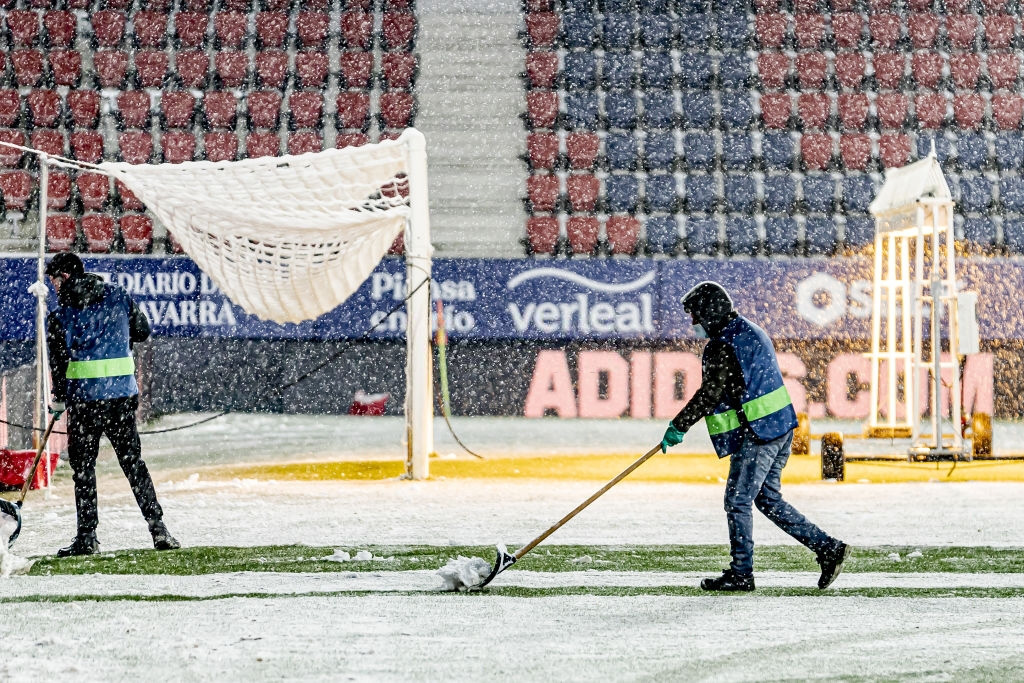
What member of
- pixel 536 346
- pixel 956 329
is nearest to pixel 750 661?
pixel 956 329

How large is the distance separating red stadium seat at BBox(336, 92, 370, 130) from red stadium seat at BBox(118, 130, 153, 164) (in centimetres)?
282

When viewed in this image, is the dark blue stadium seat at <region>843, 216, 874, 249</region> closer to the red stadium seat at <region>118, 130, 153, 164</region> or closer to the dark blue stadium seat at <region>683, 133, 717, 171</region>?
the dark blue stadium seat at <region>683, 133, 717, 171</region>

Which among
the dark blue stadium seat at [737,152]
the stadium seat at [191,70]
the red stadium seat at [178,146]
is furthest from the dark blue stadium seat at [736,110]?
the red stadium seat at [178,146]

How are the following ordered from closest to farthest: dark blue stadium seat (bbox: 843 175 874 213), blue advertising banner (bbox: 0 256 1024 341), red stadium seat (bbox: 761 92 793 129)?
blue advertising banner (bbox: 0 256 1024 341) < dark blue stadium seat (bbox: 843 175 874 213) < red stadium seat (bbox: 761 92 793 129)

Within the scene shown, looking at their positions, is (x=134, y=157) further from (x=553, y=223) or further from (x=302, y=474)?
(x=302, y=474)

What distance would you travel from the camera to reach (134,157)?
1994cm

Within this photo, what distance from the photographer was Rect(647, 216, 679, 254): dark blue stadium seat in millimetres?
19422

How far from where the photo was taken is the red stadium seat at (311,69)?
20.4 meters

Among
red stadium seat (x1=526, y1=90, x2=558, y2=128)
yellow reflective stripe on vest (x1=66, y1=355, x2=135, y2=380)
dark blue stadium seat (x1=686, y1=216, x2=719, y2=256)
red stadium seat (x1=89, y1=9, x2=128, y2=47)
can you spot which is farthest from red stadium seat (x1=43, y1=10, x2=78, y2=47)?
yellow reflective stripe on vest (x1=66, y1=355, x2=135, y2=380)

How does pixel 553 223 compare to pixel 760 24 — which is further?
pixel 760 24

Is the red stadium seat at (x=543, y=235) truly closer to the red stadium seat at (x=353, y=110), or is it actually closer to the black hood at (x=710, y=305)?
the red stadium seat at (x=353, y=110)

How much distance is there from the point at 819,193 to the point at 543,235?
404 centimetres

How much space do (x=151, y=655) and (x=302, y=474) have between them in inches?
278

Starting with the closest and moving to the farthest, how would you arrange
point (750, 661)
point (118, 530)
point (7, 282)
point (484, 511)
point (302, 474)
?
point (750, 661) < point (118, 530) < point (484, 511) < point (302, 474) < point (7, 282)
